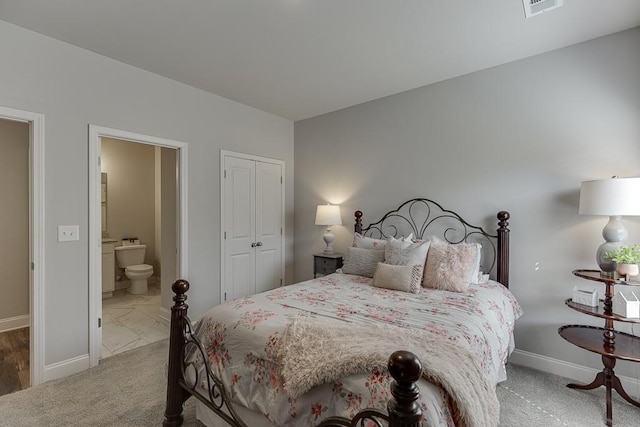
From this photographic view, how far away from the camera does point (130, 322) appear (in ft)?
12.7

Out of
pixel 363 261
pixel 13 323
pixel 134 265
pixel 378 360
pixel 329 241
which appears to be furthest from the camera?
pixel 134 265

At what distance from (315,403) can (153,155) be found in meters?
5.85

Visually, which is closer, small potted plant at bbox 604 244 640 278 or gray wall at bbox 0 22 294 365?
small potted plant at bbox 604 244 640 278

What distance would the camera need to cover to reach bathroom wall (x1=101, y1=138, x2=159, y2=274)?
5.38m

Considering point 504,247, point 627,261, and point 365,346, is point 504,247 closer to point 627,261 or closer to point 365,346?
point 627,261

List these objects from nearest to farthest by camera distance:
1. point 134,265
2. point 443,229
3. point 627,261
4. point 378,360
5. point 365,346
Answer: point 378,360, point 365,346, point 627,261, point 443,229, point 134,265

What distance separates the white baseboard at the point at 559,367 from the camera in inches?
94.9

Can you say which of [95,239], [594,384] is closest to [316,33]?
[95,239]

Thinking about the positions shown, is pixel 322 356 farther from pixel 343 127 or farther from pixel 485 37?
pixel 343 127

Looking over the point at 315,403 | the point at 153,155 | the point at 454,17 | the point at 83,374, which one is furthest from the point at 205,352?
the point at 153,155

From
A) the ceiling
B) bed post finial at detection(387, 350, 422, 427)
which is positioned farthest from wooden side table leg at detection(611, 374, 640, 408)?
the ceiling

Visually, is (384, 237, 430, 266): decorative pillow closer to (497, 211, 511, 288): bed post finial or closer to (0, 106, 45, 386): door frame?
(497, 211, 511, 288): bed post finial

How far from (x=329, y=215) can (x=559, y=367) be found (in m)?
2.66

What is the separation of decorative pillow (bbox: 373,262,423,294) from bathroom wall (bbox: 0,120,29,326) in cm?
412
